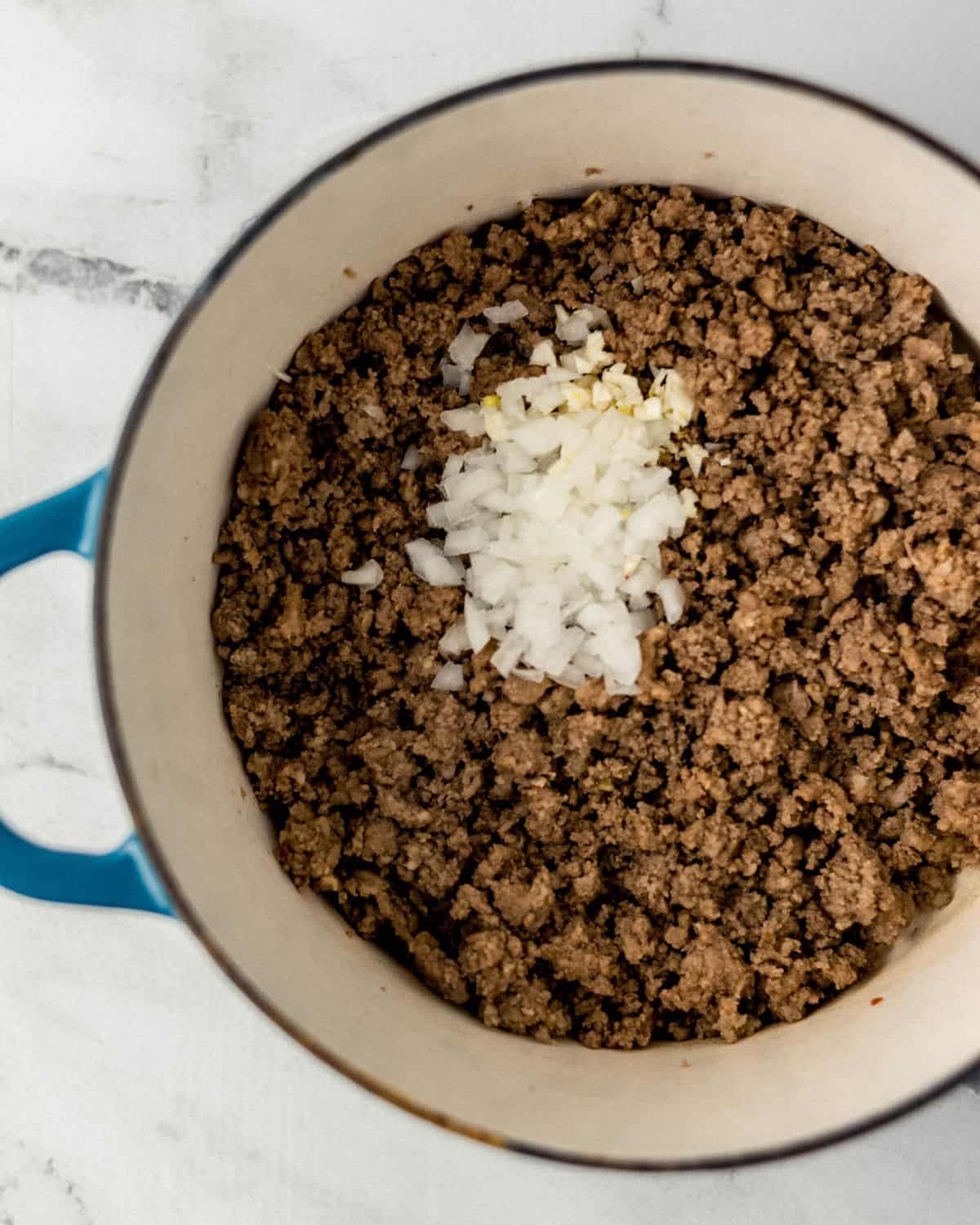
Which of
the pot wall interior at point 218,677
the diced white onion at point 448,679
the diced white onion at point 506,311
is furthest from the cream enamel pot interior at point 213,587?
the diced white onion at point 448,679

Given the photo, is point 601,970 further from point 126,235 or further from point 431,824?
point 126,235

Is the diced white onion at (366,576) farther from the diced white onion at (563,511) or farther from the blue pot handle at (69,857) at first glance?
the blue pot handle at (69,857)

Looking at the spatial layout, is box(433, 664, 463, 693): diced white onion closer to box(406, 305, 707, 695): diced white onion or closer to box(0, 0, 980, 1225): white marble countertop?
box(406, 305, 707, 695): diced white onion

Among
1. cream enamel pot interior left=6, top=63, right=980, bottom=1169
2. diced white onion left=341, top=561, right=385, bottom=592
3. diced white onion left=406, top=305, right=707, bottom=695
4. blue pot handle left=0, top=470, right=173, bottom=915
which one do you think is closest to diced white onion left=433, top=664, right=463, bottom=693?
diced white onion left=406, top=305, right=707, bottom=695

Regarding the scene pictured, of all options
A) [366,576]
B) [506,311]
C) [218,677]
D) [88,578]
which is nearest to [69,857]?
[218,677]

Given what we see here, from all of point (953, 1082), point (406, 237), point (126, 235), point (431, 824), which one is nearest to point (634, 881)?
point (431, 824)
